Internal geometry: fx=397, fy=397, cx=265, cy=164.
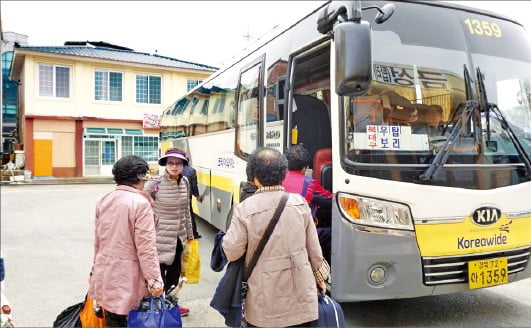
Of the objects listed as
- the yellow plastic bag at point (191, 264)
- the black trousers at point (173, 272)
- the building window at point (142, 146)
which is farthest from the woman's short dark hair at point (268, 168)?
the building window at point (142, 146)

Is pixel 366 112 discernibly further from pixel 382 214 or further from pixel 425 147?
pixel 382 214

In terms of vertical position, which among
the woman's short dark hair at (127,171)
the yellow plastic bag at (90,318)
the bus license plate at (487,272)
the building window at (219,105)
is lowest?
the yellow plastic bag at (90,318)

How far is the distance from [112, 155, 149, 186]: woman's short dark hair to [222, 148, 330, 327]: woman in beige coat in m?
0.98

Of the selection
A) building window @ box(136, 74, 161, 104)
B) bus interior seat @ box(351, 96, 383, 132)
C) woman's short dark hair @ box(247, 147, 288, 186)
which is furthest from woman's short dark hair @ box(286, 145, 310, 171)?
building window @ box(136, 74, 161, 104)

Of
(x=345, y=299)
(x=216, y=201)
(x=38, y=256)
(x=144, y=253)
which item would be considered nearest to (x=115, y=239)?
(x=144, y=253)

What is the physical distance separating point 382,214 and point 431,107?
40.5 inches

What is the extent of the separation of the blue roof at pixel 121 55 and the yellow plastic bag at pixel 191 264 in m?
20.2

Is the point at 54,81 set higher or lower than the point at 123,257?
higher

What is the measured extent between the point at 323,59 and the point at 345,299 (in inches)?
105

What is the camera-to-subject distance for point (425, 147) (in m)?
3.31

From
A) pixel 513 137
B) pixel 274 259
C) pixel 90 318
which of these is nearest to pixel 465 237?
pixel 513 137

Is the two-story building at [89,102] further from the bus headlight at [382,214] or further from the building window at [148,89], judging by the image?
the bus headlight at [382,214]

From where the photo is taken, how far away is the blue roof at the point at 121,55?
69.7 ft

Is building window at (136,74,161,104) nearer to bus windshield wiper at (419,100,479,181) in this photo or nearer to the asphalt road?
the asphalt road
